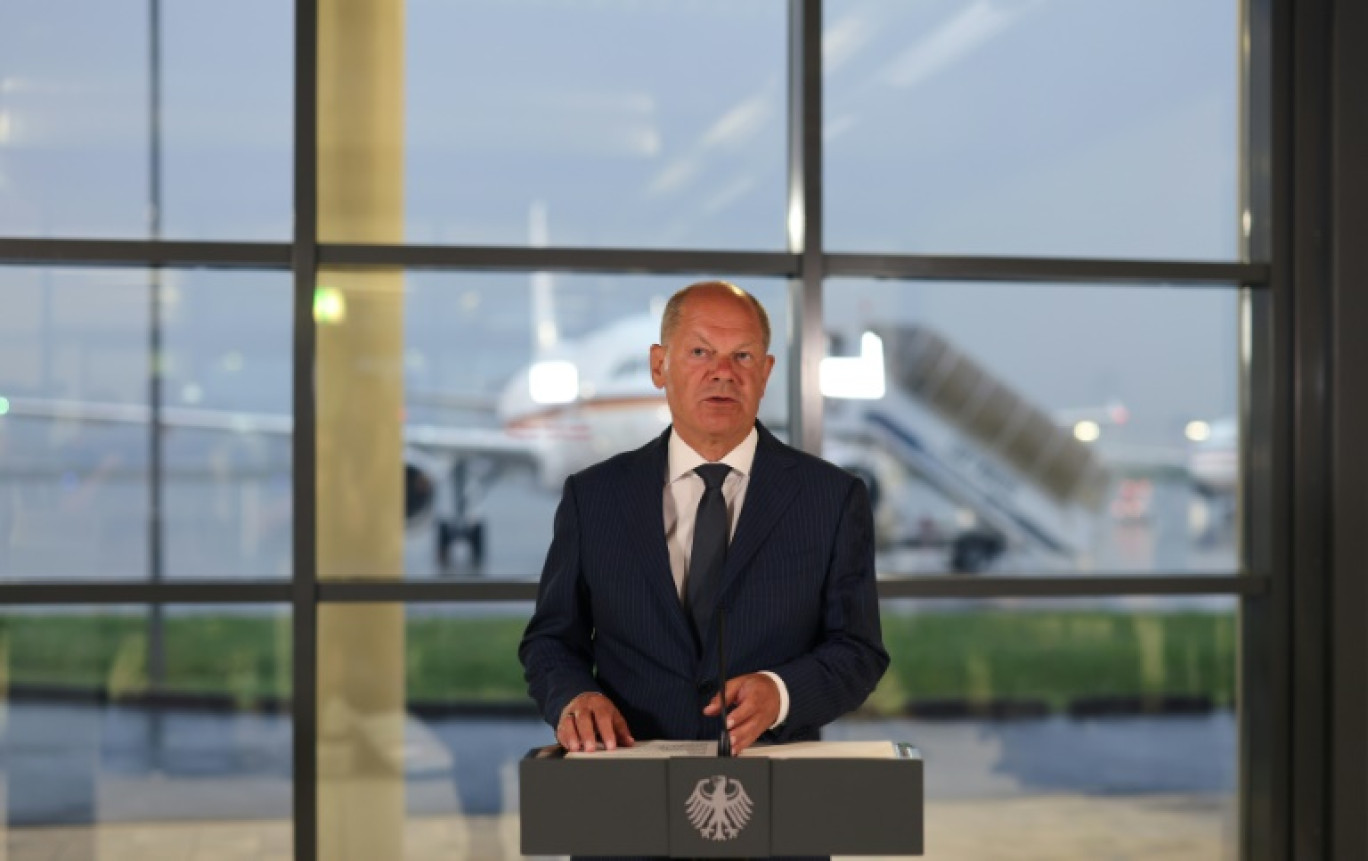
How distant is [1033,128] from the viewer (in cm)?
435

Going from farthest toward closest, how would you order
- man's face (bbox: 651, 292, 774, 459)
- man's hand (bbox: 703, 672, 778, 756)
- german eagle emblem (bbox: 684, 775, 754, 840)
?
1. man's face (bbox: 651, 292, 774, 459)
2. man's hand (bbox: 703, 672, 778, 756)
3. german eagle emblem (bbox: 684, 775, 754, 840)

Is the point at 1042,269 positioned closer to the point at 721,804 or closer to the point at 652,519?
the point at 652,519

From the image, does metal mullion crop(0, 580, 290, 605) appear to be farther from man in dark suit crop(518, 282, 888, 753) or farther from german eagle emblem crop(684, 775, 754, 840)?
german eagle emblem crop(684, 775, 754, 840)

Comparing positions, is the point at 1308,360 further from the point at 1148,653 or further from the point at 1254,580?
the point at 1148,653

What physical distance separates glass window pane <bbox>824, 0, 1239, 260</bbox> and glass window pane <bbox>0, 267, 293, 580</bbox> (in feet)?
5.15

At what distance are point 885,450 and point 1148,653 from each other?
0.92 m

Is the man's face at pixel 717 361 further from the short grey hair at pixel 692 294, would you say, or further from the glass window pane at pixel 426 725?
the glass window pane at pixel 426 725

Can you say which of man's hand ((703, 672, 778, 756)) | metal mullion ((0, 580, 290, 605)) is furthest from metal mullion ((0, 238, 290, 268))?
man's hand ((703, 672, 778, 756))

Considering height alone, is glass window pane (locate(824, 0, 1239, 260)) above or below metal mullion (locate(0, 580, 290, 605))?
above

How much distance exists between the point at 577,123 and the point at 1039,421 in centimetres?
149

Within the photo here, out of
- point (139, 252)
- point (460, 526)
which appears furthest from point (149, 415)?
point (460, 526)

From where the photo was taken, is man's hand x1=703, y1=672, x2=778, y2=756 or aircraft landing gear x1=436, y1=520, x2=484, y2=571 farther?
aircraft landing gear x1=436, y1=520, x2=484, y2=571

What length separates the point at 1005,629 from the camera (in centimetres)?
425

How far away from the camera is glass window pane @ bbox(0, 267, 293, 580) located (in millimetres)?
4031
